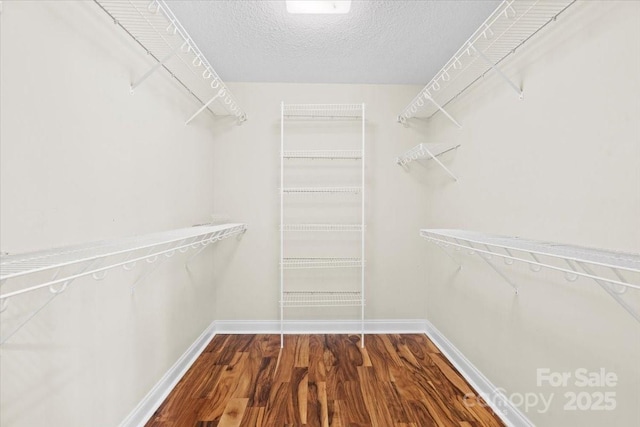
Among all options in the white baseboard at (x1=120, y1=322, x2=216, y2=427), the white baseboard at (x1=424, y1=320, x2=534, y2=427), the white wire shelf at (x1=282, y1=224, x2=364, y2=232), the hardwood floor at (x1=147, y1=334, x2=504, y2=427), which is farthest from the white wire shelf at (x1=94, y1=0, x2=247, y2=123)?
the white baseboard at (x1=424, y1=320, x2=534, y2=427)

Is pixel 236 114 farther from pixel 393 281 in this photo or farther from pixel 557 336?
pixel 557 336

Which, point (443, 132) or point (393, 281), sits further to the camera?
point (393, 281)

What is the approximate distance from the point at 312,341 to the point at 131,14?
93.3 inches

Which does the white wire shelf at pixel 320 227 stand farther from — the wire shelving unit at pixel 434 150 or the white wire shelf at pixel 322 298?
the wire shelving unit at pixel 434 150

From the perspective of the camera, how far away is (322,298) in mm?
2707

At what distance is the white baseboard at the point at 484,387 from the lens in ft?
5.07

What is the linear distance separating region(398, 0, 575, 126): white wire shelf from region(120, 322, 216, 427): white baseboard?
238 cm

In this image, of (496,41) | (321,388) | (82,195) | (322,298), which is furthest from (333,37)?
(321,388)

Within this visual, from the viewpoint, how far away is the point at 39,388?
3.27 feet

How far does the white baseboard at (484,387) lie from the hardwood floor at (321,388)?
0.15 feet

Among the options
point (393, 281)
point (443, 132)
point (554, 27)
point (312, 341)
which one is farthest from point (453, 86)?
point (312, 341)

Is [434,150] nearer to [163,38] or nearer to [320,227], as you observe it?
[320,227]

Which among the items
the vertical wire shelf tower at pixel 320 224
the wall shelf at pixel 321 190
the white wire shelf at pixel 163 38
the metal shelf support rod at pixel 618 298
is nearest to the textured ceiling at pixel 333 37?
the white wire shelf at pixel 163 38

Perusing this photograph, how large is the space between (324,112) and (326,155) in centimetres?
38
